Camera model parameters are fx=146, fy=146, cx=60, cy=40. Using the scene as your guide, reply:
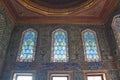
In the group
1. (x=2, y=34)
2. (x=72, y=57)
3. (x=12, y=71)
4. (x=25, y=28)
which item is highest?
(x=25, y=28)

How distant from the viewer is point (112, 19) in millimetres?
8312

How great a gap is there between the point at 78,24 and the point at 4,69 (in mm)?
5117

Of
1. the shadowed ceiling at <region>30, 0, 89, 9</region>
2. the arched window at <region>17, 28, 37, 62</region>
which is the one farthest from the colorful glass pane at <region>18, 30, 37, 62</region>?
the shadowed ceiling at <region>30, 0, 89, 9</region>

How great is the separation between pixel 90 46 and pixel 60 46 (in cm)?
174

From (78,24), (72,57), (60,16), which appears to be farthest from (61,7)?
(72,57)

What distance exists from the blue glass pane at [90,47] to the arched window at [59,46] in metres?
1.17

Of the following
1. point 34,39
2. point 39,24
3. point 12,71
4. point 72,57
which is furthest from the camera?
point 39,24

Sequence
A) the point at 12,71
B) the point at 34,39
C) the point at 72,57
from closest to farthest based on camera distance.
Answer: the point at 12,71 → the point at 72,57 → the point at 34,39

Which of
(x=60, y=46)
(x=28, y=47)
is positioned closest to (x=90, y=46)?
(x=60, y=46)

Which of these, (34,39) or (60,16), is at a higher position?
(60,16)

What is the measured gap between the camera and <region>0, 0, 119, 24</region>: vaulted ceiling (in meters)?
8.61

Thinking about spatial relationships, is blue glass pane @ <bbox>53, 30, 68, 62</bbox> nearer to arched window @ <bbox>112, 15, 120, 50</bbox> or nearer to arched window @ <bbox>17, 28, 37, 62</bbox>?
arched window @ <bbox>17, 28, 37, 62</bbox>

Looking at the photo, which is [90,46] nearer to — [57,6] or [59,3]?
[57,6]

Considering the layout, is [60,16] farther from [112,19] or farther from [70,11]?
[112,19]
